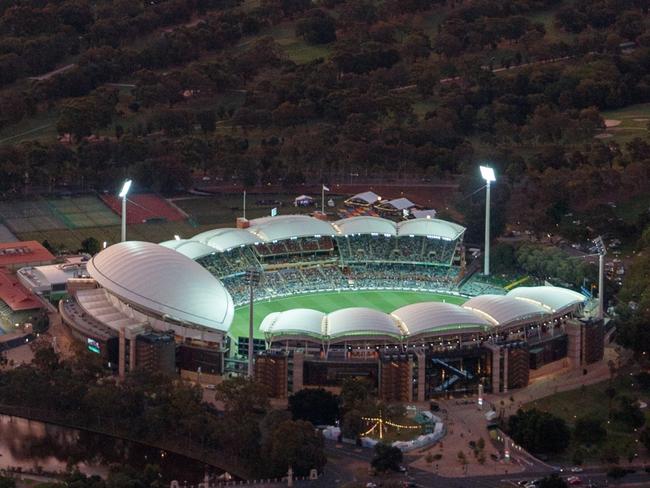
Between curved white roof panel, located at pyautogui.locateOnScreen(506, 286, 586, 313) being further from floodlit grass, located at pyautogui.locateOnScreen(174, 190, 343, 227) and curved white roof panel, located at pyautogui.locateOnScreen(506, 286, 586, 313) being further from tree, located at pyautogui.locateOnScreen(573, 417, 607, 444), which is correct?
floodlit grass, located at pyautogui.locateOnScreen(174, 190, 343, 227)

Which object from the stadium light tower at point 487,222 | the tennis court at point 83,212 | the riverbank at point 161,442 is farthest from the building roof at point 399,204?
the riverbank at point 161,442

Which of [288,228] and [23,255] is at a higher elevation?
Answer: [288,228]

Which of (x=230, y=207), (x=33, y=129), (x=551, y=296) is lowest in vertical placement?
(x=230, y=207)

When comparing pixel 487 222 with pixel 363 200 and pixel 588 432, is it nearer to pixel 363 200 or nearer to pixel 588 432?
pixel 363 200

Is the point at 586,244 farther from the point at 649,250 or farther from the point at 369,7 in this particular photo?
the point at 369,7

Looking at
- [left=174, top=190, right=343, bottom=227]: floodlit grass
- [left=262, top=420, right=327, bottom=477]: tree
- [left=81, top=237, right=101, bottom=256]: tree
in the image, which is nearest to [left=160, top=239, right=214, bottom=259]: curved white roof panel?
[left=81, top=237, right=101, bottom=256]: tree

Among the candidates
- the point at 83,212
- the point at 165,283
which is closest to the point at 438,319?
the point at 165,283

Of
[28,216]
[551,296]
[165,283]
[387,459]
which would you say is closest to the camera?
[387,459]
